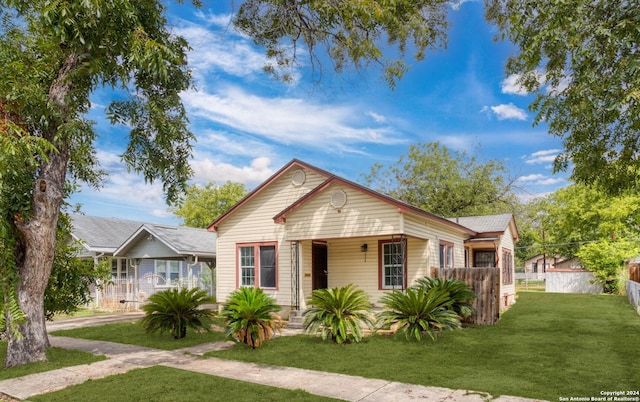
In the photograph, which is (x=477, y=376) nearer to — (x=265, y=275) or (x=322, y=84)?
(x=322, y=84)

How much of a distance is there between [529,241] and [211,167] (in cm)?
4102

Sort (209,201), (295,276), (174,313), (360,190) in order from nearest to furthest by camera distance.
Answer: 1. (174,313)
2. (360,190)
3. (295,276)
4. (209,201)

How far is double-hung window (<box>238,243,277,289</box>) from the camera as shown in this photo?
15211 millimetres

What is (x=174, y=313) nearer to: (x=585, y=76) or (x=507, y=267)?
(x=585, y=76)

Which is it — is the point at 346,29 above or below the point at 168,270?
above

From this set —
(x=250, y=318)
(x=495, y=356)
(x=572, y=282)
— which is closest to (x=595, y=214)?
(x=572, y=282)

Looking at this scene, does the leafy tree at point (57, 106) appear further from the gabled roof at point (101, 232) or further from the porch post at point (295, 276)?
the gabled roof at point (101, 232)

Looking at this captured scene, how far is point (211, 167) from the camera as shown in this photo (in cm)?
5481

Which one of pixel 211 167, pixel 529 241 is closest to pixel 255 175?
pixel 211 167

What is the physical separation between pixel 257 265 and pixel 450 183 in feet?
63.4

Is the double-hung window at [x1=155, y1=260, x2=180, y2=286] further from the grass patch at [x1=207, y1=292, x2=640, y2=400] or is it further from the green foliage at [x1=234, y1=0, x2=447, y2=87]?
the green foliage at [x1=234, y1=0, x2=447, y2=87]

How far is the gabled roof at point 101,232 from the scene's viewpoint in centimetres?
2175

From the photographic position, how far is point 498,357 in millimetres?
8203

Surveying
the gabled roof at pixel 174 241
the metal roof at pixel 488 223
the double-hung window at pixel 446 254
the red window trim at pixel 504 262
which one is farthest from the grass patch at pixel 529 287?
the gabled roof at pixel 174 241
